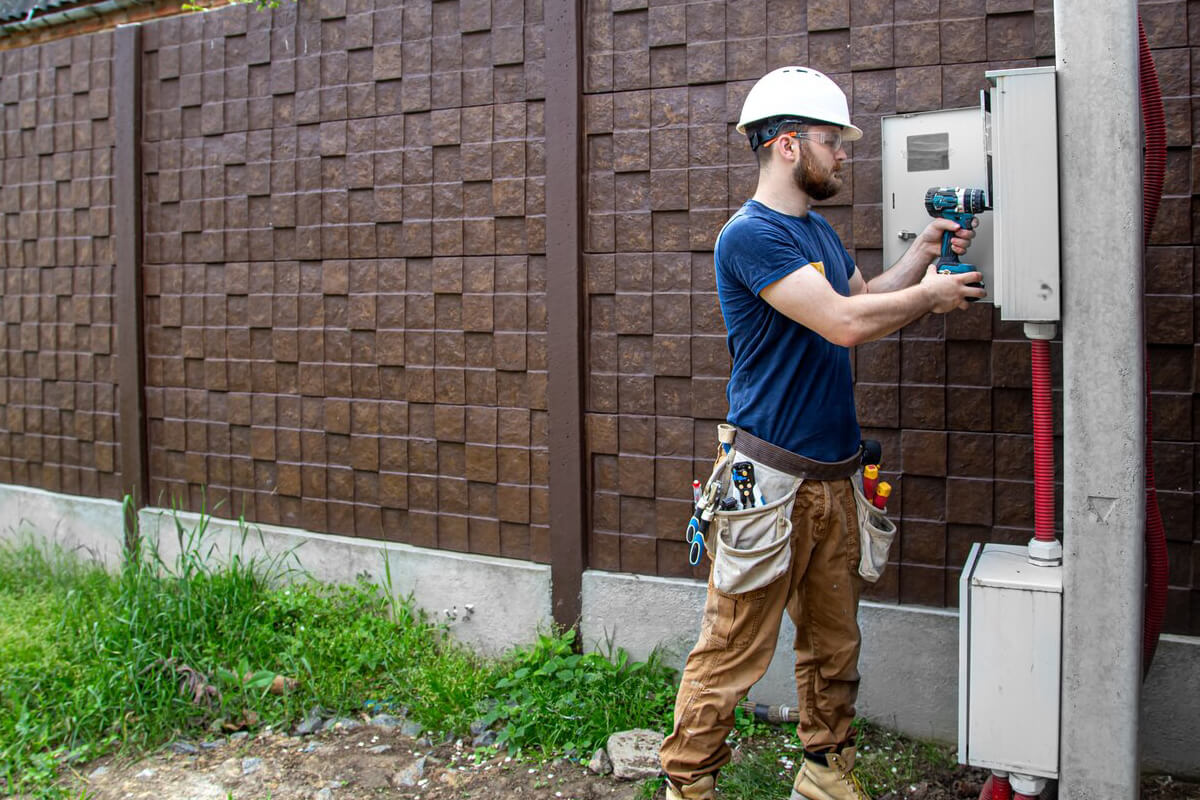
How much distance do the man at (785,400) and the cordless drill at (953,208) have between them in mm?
24

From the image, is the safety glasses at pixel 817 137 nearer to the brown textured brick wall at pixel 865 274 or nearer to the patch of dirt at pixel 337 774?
the brown textured brick wall at pixel 865 274

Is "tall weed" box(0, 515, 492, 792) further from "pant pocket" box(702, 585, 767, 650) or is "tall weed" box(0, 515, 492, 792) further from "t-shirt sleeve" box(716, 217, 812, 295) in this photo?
"t-shirt sleeve" box(716, 217, 812, 295)

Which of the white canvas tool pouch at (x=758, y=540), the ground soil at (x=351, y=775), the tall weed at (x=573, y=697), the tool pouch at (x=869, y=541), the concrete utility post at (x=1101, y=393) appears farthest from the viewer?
the tall weed at (x=573, y=697)

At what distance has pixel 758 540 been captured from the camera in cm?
291

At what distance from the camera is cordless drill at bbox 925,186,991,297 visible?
2848mm

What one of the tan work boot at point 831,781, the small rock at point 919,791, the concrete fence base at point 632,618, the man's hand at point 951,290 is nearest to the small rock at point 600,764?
the concrete fence base at point 632,618

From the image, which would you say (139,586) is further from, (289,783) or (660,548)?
(660,548)

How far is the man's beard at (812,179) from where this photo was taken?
2.95m

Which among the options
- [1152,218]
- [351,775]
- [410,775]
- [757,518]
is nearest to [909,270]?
[1152,218]

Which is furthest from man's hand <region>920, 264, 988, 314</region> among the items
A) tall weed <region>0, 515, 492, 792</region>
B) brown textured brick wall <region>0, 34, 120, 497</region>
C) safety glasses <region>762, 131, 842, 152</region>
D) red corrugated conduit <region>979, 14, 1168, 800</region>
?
brown textured brick wall <region>0, 34, 120, 497</region>

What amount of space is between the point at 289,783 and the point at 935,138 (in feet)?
9.88

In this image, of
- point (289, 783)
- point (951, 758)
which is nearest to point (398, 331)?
point (289, 783)

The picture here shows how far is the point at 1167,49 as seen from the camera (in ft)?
10.4

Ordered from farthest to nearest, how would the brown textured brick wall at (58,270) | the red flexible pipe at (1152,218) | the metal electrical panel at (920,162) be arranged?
the brown textured brick wall at (58,270)
the metal electrical panel at (920,162)
the red flexible pipe at (1152,218)
